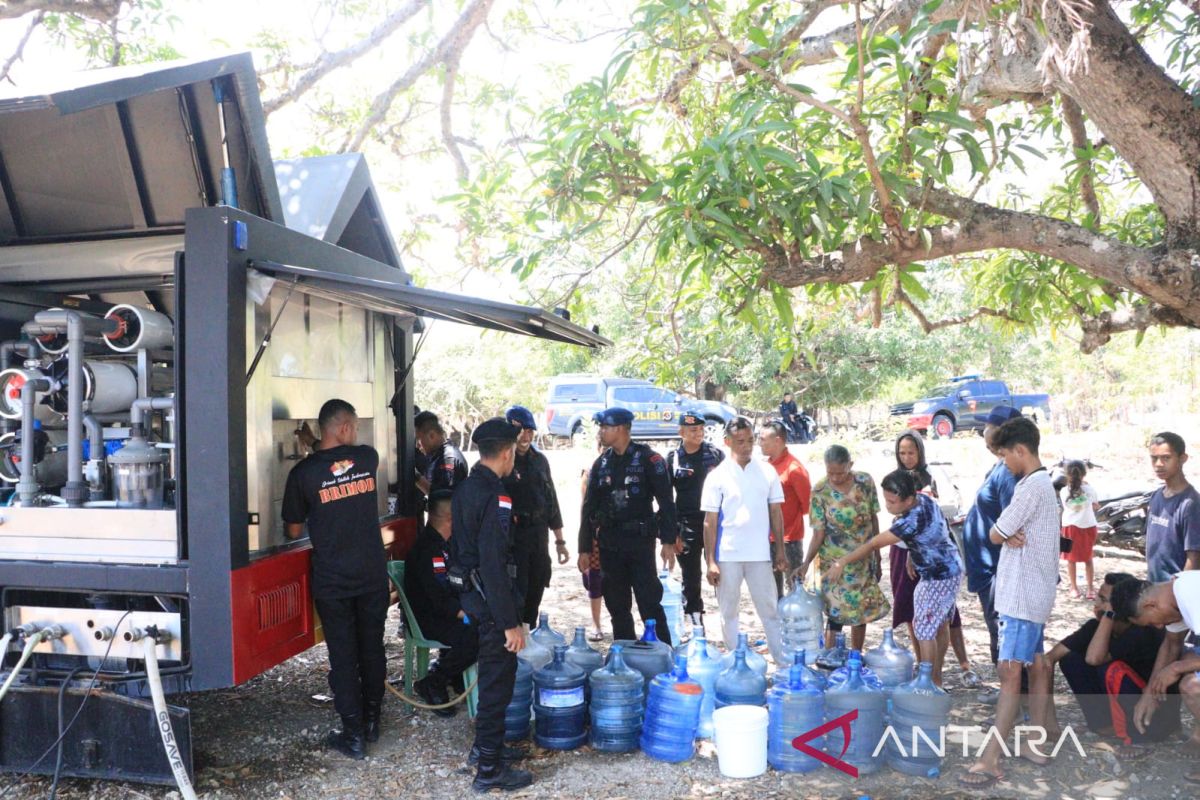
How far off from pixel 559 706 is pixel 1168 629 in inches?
118

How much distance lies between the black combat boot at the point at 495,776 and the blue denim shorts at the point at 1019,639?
231cm

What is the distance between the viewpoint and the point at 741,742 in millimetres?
4164

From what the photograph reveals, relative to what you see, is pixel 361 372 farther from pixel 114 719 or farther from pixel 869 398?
pixel 869 398

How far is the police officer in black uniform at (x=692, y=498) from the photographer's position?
655 centimetres

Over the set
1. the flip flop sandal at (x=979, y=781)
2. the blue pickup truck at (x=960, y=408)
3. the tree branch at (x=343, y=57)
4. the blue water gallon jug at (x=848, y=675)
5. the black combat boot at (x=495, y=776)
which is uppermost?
the tree branch at (x=343, y=57)

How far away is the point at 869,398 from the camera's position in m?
27.1

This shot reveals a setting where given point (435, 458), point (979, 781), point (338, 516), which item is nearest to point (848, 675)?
point (979, 781)

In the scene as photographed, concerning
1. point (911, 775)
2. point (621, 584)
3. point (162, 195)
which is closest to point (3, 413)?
point (162, 195)

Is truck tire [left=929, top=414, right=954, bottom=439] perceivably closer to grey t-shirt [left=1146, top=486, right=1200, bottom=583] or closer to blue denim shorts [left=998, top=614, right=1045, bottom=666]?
grey t-shirt [left=1146, top=486, right=1200, bottom=583]

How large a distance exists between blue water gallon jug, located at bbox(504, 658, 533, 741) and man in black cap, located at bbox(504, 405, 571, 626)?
0.83 meters

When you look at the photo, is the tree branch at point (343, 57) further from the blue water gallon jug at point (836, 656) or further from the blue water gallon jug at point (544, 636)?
the blue water gallon jug at point (836, 656)

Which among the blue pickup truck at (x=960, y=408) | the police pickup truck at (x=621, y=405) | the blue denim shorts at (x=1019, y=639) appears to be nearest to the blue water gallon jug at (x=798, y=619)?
the blue denim shorts at (x=1019, y=639)

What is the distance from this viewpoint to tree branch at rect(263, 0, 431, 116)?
692 cm

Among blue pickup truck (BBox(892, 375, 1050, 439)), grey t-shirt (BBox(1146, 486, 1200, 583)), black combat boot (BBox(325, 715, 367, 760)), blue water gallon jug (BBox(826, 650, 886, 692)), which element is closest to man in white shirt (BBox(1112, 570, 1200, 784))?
grey t-shirt (BBox(1146, 486, 1200, 583))
